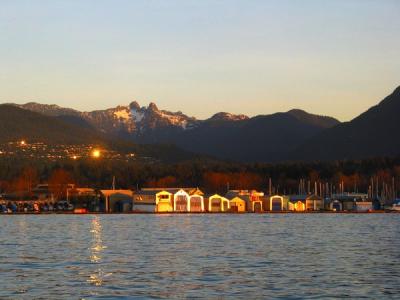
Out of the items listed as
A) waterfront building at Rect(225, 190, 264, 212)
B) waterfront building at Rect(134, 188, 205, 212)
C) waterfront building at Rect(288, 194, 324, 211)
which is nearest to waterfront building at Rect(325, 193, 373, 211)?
waterfront building at Rect(288, 194, 324, 211)

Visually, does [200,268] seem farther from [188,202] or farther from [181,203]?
[188,202]

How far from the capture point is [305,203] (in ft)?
618

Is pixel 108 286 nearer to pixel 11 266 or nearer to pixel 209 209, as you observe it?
pixel 11 266

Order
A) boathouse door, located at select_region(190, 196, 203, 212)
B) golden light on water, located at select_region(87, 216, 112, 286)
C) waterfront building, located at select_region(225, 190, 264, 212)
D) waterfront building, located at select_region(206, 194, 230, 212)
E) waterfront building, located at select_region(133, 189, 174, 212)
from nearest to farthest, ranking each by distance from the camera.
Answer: golden light on water, located at select_region(87, 216, 112, 286) → waterfront building, located at select_region(133, 189, 174, 212) → boathouse door, located at select_region(190, 196, 203, 212) → waterfront building, located at select_region(206, 194, 230, 212) → waterfront building, located at select_region(225, 190, 264, 212)

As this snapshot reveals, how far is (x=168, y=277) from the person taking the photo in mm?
43281

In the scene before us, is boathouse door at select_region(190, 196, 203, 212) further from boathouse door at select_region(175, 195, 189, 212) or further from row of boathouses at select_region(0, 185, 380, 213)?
boathouse door at select_region(175, 195, 189, 212)

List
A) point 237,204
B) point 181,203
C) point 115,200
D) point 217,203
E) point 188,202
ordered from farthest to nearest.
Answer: point 115,200
point 237,204
point 217,203
point 188,202
point 181,203

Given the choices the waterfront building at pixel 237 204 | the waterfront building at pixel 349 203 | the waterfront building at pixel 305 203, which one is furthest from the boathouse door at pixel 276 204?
the waterfront building at pixel 349 203

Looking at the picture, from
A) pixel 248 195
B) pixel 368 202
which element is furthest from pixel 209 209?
pixel 368 202

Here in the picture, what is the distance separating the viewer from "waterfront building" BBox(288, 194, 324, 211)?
186 m

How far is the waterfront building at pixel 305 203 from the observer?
186 meters

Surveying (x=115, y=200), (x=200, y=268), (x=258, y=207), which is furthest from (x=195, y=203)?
(x=200, y=268)

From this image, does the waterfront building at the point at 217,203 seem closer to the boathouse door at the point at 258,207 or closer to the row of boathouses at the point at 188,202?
the row of boathouses at the point at 188,202

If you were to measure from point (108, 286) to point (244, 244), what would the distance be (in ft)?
94.8
